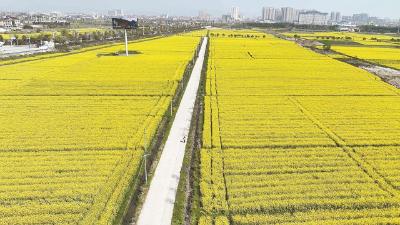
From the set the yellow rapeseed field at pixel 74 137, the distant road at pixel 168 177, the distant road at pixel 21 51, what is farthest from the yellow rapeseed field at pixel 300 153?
the distant road at pixel 21 51

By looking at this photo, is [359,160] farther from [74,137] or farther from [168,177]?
[74,137]

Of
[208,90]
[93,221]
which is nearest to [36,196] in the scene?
[93,221]

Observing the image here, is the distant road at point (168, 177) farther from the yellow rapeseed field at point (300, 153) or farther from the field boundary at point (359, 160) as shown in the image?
the field boundary at point (359, 160)

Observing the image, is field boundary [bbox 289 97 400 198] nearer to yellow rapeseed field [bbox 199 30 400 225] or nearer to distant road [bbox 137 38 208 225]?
yellow rapeseed field [bbox 199 30 400 225]

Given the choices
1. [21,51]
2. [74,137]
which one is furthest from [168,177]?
[21,51]

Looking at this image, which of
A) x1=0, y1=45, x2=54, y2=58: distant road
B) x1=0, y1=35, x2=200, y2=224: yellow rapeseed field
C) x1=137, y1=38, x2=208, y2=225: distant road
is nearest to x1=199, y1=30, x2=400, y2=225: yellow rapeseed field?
x1=137, y1=38, x2=208, y2=225: distant road

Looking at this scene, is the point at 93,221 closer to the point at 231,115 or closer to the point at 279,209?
the point at 279,209
